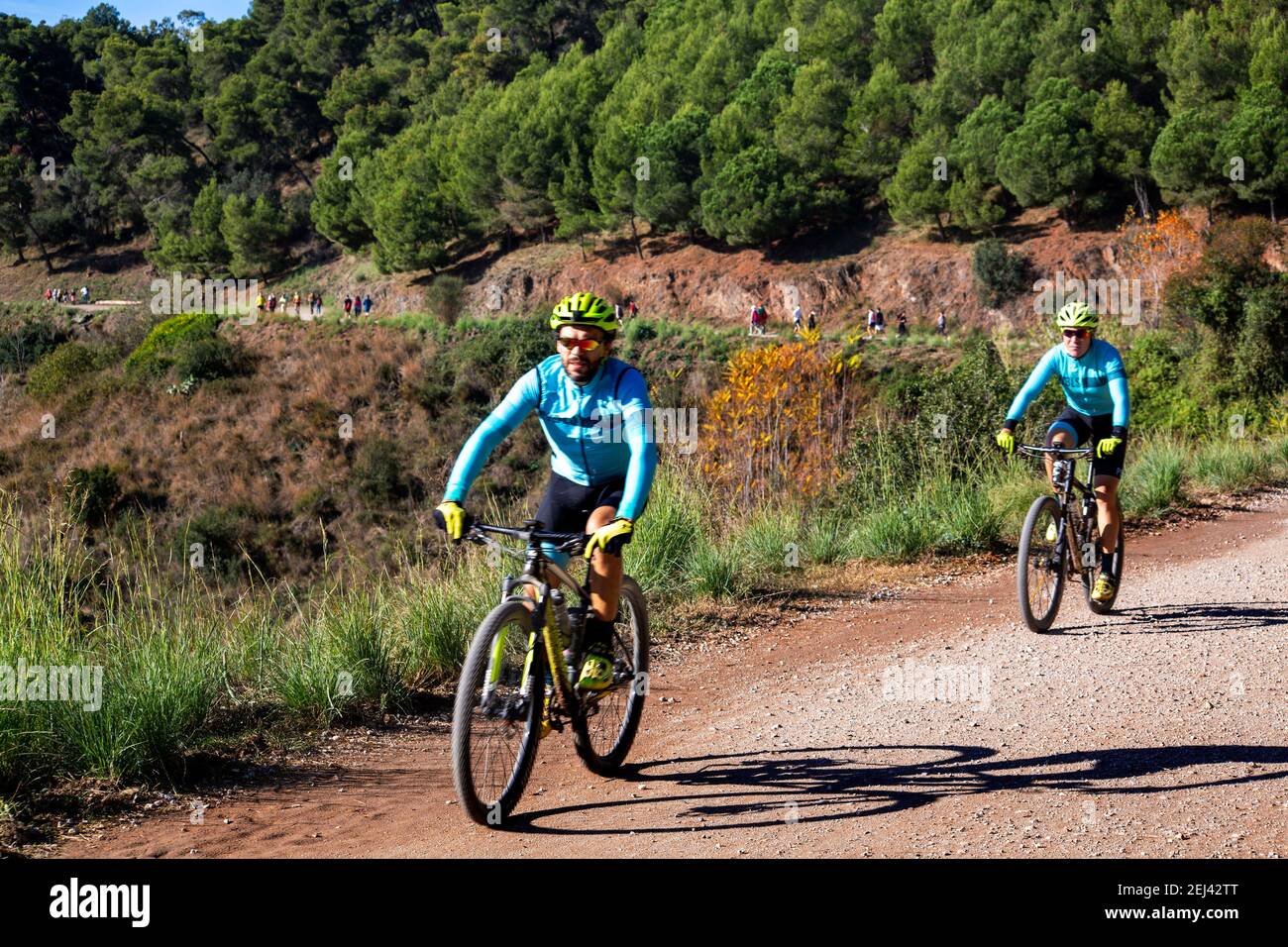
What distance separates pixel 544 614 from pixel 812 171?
50878 millimetres

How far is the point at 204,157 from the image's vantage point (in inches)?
3260

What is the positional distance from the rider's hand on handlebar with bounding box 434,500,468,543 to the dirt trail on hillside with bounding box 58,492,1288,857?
1.13m

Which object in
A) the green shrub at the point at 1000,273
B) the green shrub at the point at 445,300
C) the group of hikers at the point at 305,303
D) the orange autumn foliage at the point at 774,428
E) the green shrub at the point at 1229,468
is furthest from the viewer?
the group of hikers at the point at 305,303

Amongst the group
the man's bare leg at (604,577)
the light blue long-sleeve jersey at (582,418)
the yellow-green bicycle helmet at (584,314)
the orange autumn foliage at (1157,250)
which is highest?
the orange autumn foliage at (1157,250)

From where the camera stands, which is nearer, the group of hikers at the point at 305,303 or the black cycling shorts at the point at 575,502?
the black cycling shorts at the point at 575,502

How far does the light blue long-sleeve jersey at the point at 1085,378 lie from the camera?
7387mm

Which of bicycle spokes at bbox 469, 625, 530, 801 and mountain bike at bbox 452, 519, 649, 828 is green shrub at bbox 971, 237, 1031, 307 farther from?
bicycle spokes at bbox 469, 625, 530, 801

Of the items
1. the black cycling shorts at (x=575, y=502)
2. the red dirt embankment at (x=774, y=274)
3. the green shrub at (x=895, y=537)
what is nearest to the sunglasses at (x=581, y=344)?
the black cycling shorts at (x=575, y=502)

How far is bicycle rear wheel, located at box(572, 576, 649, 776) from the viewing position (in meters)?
4.98

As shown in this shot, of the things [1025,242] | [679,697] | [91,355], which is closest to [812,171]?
[1025,242]

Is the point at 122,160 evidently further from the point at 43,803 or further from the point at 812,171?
the point at 43,803

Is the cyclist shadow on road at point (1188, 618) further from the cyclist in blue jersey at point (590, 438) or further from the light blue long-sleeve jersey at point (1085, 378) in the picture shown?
the cyclist in blue jersey at point (590, 438)

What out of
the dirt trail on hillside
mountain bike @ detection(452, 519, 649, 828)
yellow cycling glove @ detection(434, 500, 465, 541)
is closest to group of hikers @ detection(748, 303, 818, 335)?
the dirt trail on hillside

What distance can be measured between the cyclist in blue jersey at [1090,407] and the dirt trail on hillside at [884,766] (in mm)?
625
